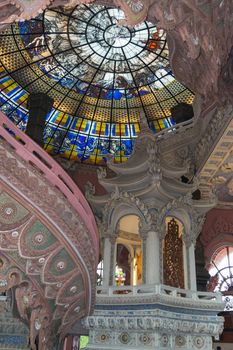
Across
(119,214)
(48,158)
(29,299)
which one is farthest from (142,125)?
(29,299)

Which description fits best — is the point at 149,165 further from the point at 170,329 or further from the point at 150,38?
the point at 150,38

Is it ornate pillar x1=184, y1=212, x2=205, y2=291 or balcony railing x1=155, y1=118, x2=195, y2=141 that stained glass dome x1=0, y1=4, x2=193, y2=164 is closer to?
balcony railing x1=155, y1=118, x2=195, y2=141

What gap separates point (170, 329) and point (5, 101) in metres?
14.7

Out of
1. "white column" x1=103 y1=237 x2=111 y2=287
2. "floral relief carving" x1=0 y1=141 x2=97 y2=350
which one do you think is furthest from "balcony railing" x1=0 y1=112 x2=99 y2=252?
"white column" x1=103 y1=237 x2=111 y2=287

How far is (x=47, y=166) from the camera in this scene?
799 centimetres

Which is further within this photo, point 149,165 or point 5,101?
point 5,101

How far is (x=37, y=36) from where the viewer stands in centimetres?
1925

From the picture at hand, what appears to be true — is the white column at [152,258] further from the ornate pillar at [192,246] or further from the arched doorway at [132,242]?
the arched doorway at [132,242]

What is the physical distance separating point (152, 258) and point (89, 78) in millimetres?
12966

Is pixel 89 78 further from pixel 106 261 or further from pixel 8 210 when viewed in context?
pixel 8 210

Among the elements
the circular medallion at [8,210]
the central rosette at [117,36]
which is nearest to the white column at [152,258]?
the circular medallion at [8,210]

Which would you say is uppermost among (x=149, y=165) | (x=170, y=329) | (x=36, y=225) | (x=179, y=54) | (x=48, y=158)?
(x=179, y=54)

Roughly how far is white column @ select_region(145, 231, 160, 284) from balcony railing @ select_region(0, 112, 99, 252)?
2.88 m

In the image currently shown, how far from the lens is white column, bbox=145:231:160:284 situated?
1102 centimetres
